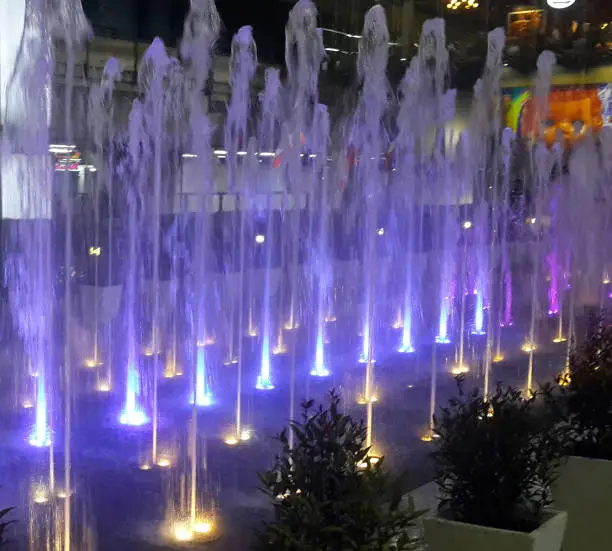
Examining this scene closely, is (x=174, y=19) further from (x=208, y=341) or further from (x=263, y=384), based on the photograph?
(x=263, y=384)

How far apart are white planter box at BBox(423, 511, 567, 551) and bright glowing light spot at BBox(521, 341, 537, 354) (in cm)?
559

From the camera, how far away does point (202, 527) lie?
4.18 meters

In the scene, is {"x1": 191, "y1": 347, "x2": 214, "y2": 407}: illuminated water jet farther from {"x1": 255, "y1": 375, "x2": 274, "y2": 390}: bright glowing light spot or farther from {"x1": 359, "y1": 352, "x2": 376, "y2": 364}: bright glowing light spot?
{"x1": 359, "y1": 352, "x2": 376, "y2": 364}: bright glowing light spot

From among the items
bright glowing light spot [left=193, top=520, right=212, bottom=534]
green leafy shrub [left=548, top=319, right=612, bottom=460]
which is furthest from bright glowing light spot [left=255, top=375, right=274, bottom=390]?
green leafy shrub [left=548, top=319, right=612, bottom=460]

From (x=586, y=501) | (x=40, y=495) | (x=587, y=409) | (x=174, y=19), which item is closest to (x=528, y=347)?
(x=587, y=409)

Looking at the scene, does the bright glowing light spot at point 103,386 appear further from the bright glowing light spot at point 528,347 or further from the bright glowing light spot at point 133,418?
the bright glowing light spot at point 528,347

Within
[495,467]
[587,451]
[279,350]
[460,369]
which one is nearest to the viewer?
[495,467]

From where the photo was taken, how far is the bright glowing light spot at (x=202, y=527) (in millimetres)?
4133

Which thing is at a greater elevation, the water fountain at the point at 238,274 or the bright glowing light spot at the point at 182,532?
the water fountain at the point at 238,274

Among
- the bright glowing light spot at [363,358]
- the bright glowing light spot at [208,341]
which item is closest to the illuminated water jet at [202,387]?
the bright glowing light spot at [208,341]

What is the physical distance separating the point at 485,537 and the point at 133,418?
3.38m

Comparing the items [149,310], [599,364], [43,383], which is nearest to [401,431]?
[599,364]

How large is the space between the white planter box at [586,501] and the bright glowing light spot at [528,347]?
476 cm

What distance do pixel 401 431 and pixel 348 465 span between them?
3.08 m
